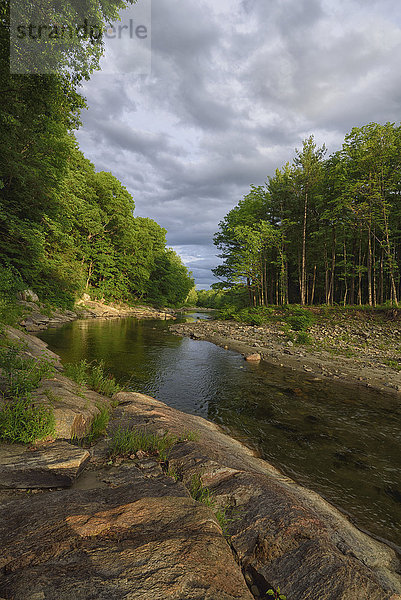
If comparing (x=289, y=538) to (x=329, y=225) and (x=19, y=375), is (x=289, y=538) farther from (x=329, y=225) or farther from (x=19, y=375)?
(x=329, y=225)

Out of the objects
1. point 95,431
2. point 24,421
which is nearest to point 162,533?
point 24,421

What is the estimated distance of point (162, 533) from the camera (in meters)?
2.61

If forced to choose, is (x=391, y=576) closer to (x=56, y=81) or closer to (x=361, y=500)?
(x=361, y=500)

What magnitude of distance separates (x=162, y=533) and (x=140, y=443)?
2.68m

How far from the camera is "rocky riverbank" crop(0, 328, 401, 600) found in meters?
2.02

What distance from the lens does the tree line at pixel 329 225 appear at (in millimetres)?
24719

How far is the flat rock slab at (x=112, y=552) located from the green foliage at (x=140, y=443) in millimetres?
1786

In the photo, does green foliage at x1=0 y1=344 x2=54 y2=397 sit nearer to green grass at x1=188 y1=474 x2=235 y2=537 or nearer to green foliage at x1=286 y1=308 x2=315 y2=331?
green grass at x1=188 y1=474 x2=235 y2=537

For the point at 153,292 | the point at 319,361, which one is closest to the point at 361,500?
the point at 319,361

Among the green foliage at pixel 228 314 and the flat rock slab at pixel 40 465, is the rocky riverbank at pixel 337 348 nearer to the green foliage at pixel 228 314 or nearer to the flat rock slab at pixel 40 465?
the green foliage at pixel 228 314

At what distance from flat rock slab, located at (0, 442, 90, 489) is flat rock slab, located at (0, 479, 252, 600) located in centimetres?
60

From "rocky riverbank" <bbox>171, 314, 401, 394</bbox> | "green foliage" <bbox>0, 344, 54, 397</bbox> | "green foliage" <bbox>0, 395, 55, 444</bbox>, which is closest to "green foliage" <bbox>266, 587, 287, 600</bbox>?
"green foliage" <bbox>0, 395, 55, 444</bbox>

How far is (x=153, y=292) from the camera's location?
60.0 m

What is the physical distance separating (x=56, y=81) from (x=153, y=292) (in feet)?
161
